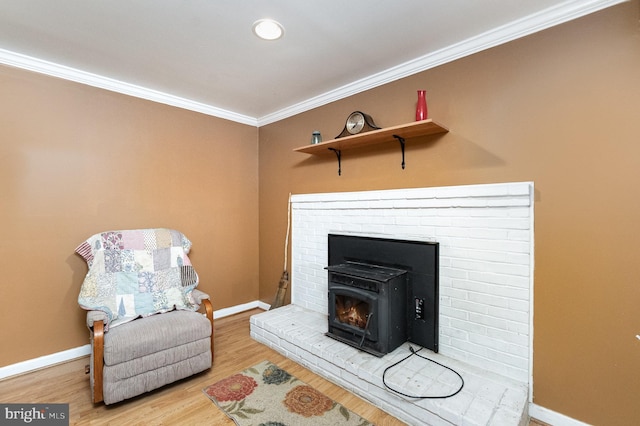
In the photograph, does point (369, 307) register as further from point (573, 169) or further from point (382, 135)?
point (573, 169)

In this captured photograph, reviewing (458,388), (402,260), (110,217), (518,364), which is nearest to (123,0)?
(110,217)

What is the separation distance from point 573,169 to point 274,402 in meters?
2.35

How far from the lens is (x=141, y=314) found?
233 centimetres

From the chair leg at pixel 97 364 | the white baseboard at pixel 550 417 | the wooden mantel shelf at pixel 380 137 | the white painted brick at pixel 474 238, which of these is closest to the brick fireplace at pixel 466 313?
the white painted brick at pixel 474 238

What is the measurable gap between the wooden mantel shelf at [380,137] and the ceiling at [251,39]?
20.5 inches

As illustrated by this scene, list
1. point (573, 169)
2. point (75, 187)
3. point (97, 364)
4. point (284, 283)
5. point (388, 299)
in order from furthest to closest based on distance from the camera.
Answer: point (284, 283) → point (75, 187) → point (388, 299) → point (97, 364) → point (573, 169)

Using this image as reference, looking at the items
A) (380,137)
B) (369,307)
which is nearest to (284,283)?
(369,307)

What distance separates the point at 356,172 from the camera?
282 cm

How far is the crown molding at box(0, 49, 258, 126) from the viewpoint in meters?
2.28

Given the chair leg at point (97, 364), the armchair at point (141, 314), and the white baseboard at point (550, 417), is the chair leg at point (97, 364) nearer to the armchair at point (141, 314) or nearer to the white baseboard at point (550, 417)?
the armchair at point (141, 314)

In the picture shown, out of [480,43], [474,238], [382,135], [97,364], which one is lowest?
[97,364]

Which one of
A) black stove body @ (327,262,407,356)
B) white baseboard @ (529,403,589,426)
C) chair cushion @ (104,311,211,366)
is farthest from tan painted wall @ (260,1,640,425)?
chair cushion @ (104,311,211,366)

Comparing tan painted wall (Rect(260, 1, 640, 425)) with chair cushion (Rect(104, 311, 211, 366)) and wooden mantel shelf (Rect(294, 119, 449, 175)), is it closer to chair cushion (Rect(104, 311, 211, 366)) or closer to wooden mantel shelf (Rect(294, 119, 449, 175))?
wooden mantel shelf (Rect(294, 119, 449, 175))

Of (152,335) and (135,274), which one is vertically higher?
(135,274)
